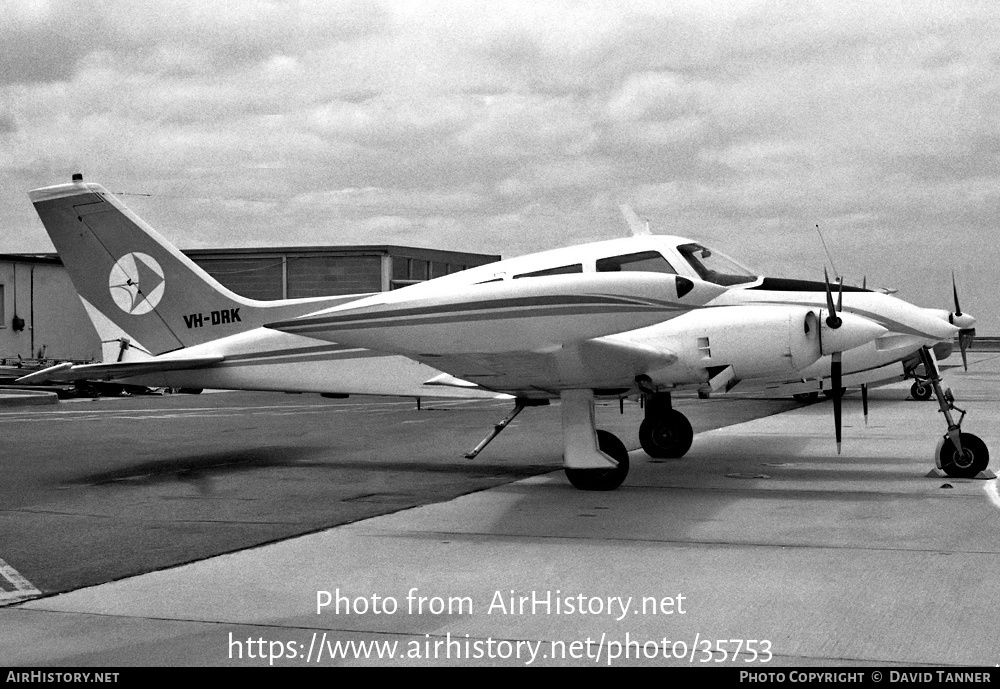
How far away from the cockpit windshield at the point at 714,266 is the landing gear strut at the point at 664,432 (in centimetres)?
234

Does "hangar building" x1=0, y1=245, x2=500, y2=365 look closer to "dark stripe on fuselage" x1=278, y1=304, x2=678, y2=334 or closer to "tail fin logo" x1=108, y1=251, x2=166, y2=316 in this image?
"tail fin logo" x1=108, y1=251, x2=166, y2=316

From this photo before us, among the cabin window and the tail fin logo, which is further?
the tail fin logo

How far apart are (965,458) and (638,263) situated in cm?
397

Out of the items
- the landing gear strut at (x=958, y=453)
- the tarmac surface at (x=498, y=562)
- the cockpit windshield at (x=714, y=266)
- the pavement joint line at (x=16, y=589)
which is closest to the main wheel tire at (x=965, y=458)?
the landing gear strut at (x=958, y=453)

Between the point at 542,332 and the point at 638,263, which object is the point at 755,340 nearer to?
the point at 638,263

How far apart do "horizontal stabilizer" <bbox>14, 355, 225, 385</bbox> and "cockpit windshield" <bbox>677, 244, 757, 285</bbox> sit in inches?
235

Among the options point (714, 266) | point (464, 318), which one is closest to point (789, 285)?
point (714, 266)

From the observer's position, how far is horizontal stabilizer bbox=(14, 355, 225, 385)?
1122 centimetres

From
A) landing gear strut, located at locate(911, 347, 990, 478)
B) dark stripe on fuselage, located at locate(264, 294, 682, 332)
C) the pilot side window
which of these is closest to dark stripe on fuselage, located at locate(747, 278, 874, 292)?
the pilot side window

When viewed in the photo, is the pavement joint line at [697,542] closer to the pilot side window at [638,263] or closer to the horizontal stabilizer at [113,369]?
the pilot side window at [638,263]

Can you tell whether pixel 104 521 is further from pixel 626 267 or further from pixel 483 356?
pixel 626 267

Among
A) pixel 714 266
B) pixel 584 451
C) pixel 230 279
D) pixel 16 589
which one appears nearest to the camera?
pixel 16 589

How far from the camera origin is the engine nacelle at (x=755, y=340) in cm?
1062

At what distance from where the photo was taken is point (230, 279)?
4666cm
